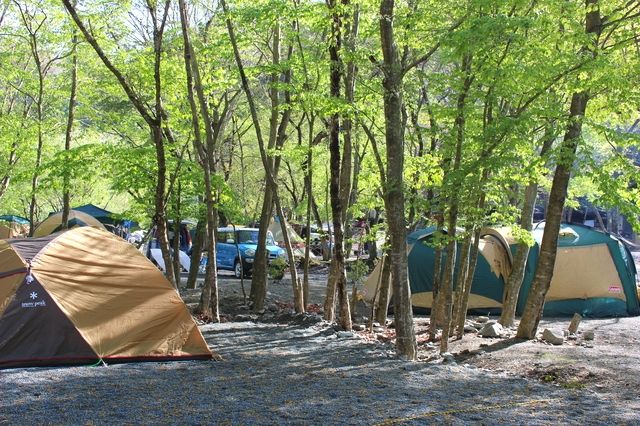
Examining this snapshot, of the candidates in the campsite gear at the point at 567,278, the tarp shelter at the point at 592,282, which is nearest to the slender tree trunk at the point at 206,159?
the campsite gear at the point at 567,278

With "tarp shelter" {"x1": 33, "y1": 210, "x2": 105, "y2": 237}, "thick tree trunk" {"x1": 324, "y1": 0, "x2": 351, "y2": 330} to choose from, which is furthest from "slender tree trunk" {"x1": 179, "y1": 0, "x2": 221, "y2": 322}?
"tarp shelter" {"x1": 33, "y1": 210, "x2": 105, "y2": 237}

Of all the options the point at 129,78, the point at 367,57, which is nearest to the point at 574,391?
the point at 367,57

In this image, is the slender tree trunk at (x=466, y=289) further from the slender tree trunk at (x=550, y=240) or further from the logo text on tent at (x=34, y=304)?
the logo text on tent at (x=34, y=304)

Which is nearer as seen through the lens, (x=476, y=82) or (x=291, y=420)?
(x=291, y=420)

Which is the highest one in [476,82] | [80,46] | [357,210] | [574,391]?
[80,46]

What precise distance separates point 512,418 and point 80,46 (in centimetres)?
1231

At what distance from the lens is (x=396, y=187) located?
8.81 m

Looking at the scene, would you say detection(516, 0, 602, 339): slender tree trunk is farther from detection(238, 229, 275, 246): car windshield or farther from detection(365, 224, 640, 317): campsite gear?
detection(238, 229, 275, 246): car windshield

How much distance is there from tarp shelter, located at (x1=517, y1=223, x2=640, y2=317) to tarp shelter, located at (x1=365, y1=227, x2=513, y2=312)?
751 mm

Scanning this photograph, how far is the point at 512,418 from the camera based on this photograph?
18.7 ft

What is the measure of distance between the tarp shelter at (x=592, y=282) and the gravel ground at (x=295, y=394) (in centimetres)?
736

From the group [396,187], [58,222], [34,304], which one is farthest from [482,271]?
[58,222]

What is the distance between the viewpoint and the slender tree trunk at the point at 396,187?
8.66 metres

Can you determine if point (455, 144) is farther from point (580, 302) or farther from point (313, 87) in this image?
point (580, 302)
